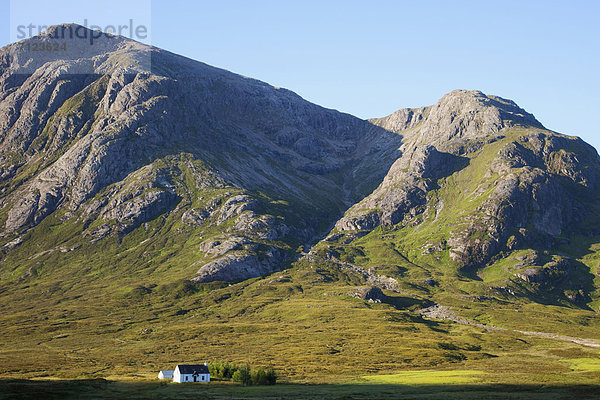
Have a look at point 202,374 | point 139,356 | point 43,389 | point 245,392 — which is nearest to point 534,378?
point 245,392

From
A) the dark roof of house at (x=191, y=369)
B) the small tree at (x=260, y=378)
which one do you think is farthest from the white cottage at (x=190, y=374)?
the small tree at (x=260, y=378)

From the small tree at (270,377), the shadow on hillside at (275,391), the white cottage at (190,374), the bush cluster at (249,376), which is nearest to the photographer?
the shadow on hillside at (275,391)

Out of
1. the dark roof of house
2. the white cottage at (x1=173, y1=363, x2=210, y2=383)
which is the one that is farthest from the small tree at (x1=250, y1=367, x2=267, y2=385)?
the dark roof of house

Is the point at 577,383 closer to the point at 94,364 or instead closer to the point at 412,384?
the point at 412,384

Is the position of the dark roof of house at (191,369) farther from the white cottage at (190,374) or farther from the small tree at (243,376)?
the small tree at (243,376)

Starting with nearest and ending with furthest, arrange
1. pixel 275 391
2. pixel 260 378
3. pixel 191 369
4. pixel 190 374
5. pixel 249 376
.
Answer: pixel 275 391 → pixel 190 374 → pixel 260 378 → pixel 191 369 → pixel 249 376

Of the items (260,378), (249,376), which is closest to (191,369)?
(249,376)

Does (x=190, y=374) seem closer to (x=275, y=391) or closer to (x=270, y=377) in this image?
(x=270, y=377)

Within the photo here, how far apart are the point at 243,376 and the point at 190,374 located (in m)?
13.6

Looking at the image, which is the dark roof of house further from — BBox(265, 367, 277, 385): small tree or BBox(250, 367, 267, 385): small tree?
BBox(265, 367, 277, 385): small tree

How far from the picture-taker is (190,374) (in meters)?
132

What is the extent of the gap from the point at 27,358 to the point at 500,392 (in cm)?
16050

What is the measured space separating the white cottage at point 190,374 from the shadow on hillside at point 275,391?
6.05 metres

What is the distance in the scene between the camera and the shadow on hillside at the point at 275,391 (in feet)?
343
